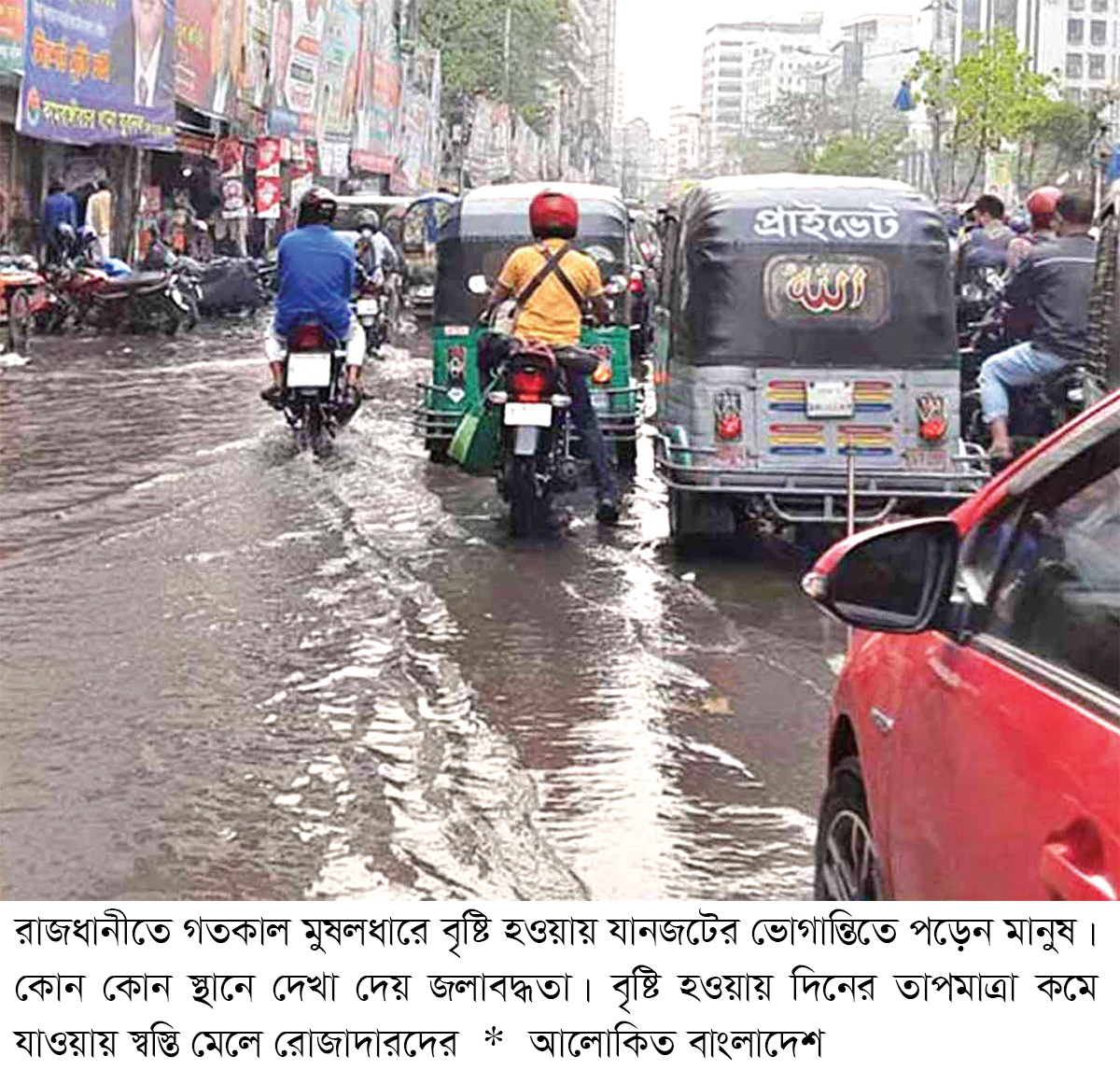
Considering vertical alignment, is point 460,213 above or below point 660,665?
above

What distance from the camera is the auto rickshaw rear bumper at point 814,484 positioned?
9898mm

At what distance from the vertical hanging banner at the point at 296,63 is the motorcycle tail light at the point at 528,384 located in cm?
2838

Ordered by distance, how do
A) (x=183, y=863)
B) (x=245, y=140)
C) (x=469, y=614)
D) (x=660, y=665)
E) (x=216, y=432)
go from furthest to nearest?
1. (x=245, y=140)
2. (x=216, y=432)
3. (x=469, y=614)
4. (x=660, y=665)
5. (x=183, y=863)

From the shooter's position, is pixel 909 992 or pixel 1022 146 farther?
pixel 1022 146

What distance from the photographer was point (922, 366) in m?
10.1

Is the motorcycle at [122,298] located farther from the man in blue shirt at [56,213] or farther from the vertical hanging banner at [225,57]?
the vertical hanging banner at [225,57]

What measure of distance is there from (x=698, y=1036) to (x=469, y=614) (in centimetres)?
578

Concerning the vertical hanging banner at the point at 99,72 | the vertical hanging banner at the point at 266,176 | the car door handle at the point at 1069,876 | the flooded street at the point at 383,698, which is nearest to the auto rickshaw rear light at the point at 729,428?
the flooded street at the point at 383,698

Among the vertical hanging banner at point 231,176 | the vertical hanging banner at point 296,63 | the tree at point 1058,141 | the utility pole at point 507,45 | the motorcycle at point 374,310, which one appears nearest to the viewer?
the motorcycle at point 374,310

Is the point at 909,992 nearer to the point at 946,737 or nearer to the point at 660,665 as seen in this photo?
the point at 946,737

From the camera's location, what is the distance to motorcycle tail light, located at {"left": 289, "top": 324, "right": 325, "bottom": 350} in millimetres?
13219

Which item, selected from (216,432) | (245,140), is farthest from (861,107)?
(216,432)

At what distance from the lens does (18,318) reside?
20641 millimetres

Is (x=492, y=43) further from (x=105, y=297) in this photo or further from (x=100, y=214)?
(x=105, y=297)
